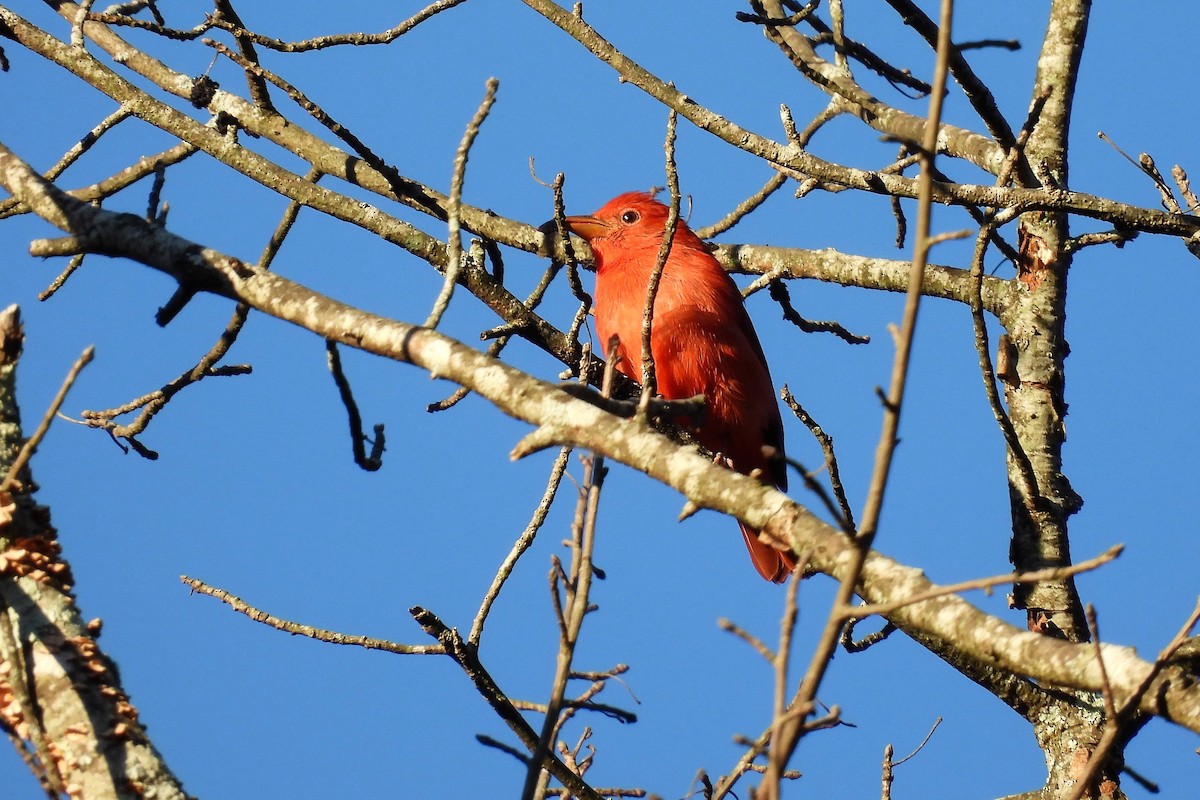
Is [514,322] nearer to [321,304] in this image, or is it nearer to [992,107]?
[321,304]

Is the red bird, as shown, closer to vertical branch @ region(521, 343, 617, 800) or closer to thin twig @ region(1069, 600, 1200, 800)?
vertical branch @ region(521, 343, 617, 800)

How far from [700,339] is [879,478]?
3.93 m

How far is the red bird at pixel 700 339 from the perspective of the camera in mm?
5613

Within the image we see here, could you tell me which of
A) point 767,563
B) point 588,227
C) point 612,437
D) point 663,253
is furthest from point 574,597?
point 588,227

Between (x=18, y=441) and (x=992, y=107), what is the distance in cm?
311

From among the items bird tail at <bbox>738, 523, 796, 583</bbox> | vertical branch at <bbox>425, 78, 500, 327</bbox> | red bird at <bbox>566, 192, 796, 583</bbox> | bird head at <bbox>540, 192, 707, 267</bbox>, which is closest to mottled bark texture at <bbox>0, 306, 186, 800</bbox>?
vertical branch at <bbox>425, 78, 500, 327</bbox>

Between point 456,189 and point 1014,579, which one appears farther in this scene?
point 456,189

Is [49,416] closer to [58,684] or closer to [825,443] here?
[58,684]

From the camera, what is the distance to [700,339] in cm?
564

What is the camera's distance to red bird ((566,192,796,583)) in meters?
5.61

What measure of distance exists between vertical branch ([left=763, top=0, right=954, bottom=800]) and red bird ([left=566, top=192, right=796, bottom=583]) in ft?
11.3

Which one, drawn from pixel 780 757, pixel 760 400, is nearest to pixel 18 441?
pixel 780 757

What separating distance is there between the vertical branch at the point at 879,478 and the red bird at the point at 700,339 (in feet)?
11.3

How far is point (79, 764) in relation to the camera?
2.16 meters
